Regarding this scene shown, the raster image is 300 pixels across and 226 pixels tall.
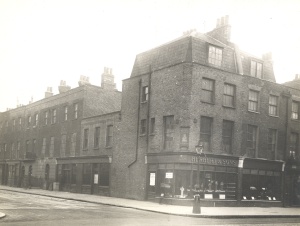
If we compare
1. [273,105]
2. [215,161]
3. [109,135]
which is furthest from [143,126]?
[273,105]

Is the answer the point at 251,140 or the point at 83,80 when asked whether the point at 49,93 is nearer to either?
the point at 83,80

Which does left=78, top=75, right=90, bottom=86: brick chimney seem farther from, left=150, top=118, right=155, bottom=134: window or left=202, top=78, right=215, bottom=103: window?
left=202, top=78, right=215, bottom=103: window

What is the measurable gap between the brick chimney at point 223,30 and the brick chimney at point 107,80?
13419 millimetres

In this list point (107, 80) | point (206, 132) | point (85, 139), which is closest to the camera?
point (206, 132)

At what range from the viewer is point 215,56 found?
2808 centimetres

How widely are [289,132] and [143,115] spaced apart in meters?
12.0

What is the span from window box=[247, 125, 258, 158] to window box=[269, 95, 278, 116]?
7.67ft

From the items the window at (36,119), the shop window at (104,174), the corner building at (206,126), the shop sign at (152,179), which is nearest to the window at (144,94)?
the corner building at (206,126)

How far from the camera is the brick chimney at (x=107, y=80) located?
3944cm

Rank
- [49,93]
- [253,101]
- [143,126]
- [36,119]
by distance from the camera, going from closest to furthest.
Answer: [253,101]
[143,126]
[36,119]
[49,93]

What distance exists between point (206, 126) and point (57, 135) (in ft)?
67.8

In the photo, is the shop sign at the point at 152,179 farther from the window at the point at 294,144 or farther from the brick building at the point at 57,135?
the window at the point at 294,144

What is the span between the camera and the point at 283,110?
104ft

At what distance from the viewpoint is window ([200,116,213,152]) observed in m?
26.5
